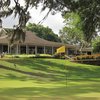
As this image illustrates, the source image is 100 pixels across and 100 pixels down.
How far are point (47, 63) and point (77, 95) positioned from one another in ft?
102

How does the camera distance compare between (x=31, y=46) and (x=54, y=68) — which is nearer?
(x=54, y=68)

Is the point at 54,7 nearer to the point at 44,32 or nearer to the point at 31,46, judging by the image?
the point at 31,46

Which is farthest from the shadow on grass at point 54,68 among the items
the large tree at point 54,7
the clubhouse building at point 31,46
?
the clubhouse building at point 31,46

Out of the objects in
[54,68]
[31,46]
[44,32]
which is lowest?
[54,68]

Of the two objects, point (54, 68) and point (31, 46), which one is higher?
point (31, 46)

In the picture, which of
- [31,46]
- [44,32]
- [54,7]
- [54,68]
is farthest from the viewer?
[44,32]

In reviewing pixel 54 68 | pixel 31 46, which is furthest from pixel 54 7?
pixel 31 46

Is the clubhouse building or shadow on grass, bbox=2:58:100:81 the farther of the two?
the clubhouse building

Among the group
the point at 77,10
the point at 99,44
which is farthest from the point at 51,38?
the point at 77,10

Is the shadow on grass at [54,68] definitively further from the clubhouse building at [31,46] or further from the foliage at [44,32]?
the foliage at [44,32]

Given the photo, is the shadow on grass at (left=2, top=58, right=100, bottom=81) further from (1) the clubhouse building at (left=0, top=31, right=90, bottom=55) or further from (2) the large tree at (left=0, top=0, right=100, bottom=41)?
(1) the clubhouse building at (left=0, top=31, right=90, bottom=55)

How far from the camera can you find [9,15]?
23906 mm

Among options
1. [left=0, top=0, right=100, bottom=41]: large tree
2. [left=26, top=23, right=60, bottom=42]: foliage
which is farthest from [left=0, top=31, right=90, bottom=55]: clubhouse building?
[left=0, top=0, right=100, bottom=41]: large tree

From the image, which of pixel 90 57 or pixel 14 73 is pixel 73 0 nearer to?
pixel 14 73
